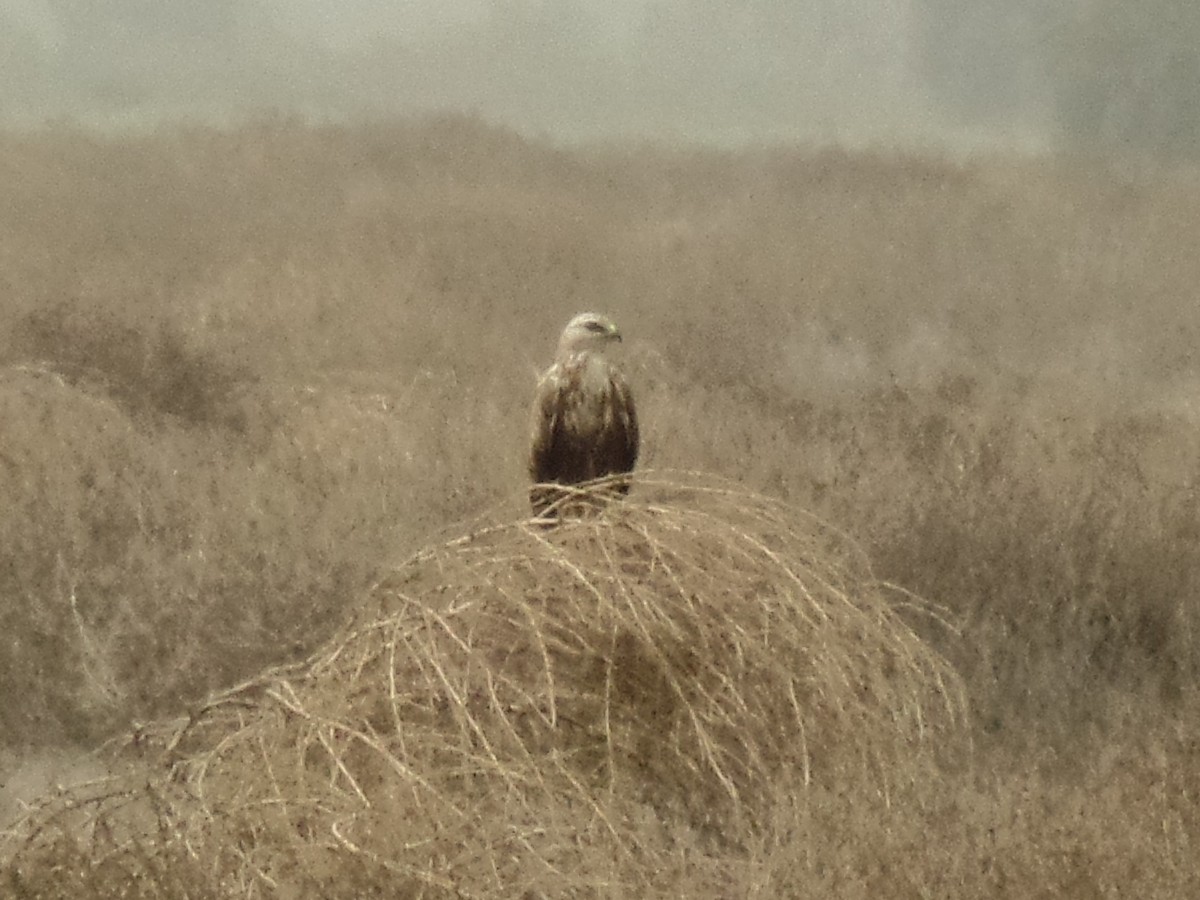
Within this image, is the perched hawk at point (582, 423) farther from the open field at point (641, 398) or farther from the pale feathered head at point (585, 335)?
the open field at point (641, 398)

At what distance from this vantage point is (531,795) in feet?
4.95

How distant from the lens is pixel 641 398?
380 centimetres

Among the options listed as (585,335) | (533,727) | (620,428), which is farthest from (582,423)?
(533,727)

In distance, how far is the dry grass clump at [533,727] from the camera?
4.54 ft

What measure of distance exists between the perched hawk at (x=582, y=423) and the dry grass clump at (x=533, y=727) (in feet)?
1.77

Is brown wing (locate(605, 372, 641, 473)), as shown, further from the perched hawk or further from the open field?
the open field

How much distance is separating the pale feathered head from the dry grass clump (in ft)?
2.28

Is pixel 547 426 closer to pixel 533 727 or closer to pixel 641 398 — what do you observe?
pixel 533 727

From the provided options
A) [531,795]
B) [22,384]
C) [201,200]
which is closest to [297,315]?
[201,200]

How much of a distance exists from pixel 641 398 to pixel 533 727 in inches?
92.9

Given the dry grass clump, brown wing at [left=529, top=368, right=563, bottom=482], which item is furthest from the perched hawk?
the dry grass clump

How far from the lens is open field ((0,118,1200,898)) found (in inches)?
116

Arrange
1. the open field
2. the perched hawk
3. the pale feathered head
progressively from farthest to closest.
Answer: the open field < the pale feathered head < the perched hawk

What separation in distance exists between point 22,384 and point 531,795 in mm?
2874
